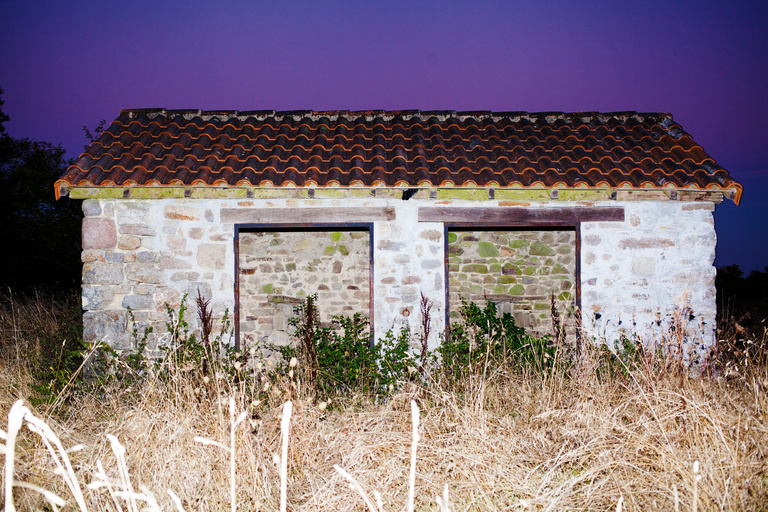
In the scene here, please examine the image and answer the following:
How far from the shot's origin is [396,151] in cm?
605

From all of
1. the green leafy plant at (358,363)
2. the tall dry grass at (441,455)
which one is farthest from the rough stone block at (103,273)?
the green leafy plant at (358,363)

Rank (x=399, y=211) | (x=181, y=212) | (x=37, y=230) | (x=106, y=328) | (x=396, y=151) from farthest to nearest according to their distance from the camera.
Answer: (x=37, y=230) → (x=396, y=151) → (x=399, y=211) → (x=181, y=212) → (x=106, y=328)

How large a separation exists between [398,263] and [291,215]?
136 centimetres

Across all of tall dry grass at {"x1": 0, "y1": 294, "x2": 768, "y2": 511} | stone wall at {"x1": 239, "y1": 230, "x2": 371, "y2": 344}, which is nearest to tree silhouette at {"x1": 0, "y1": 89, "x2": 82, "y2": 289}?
stone wall at {"x1": 239, "y1": 230, "x2": 371, "y2": 344}

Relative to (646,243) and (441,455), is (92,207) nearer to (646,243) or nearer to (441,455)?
(441,455)

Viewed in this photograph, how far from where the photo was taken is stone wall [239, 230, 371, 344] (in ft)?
27.0

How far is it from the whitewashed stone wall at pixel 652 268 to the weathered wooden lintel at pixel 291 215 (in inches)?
111

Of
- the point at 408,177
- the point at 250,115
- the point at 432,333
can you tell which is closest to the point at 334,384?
the point at 432,333

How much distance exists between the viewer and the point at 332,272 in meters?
8.38

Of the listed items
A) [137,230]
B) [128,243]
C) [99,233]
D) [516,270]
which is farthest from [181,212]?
[516,270]

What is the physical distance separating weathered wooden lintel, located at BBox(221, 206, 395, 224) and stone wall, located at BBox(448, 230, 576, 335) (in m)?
3.48

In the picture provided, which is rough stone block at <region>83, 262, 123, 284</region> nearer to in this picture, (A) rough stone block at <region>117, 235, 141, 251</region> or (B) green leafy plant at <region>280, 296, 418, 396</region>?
(A) rough stone block at <region>117, 235, 141, 251</region>

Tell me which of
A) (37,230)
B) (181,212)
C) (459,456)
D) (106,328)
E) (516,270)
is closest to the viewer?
(459,456)

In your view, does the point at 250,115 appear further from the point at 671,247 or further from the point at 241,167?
the point at 671,247
